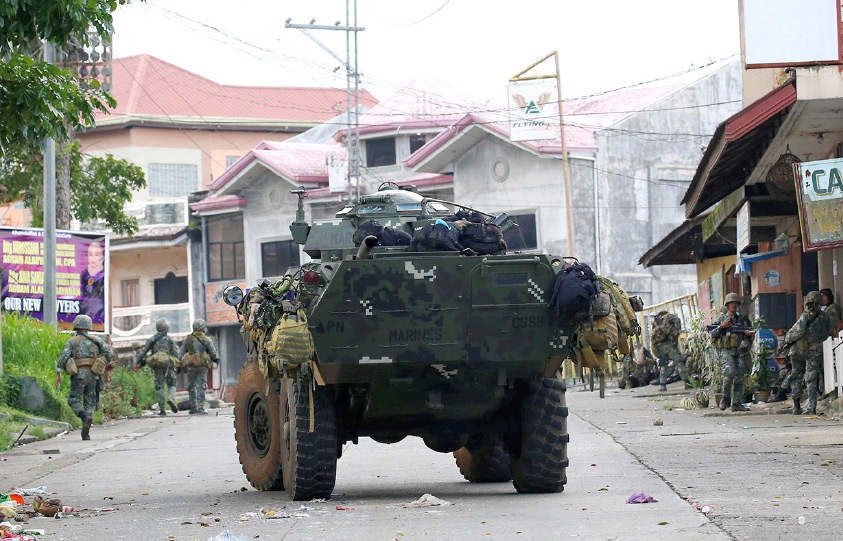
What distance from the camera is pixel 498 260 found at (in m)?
10.1

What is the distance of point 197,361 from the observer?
2814cm

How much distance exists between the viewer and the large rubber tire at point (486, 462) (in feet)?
38.8

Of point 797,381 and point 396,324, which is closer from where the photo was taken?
point 396,324

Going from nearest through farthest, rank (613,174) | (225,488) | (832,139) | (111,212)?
(225,488) < (832,139) < (111,212) < (613,174)

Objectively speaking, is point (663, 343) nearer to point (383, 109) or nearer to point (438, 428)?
point (438, 428)

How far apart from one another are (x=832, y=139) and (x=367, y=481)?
937cm

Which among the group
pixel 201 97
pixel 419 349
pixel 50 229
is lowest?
pixel 419 349

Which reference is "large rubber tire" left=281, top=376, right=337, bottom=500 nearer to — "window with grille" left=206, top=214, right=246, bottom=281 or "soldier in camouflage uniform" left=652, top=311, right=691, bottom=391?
"soldier in camouflage uniform" left=652, top=311, right=691, bottom=391

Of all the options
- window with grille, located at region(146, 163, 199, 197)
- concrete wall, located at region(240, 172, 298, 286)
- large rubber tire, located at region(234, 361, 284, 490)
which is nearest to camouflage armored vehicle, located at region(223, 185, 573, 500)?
large rubber tire, located at region(234, 361, 284, 490)

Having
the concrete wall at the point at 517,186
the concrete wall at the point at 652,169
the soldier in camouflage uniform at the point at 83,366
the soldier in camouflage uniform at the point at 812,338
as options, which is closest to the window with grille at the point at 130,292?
the concrete wall at the point at 517,186

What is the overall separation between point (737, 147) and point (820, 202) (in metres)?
1.89

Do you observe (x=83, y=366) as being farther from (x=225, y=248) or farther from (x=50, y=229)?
(x=225, y=248)

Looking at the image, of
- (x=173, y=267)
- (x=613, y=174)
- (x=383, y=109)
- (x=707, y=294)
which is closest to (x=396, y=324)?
(x=707, y=294)

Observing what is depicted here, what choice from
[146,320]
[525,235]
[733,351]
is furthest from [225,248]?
[733,351]
